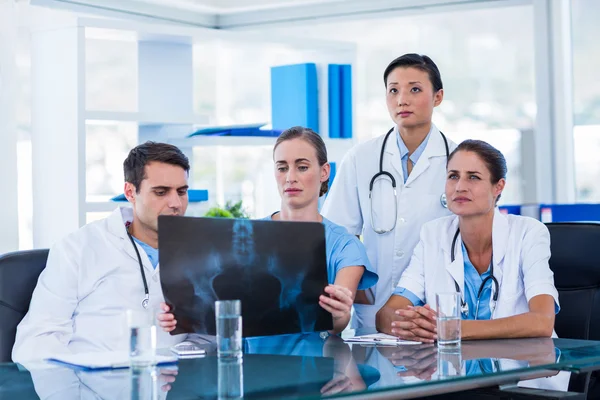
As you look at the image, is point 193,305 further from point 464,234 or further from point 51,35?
point 51,35

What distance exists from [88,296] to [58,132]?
5.36 feet

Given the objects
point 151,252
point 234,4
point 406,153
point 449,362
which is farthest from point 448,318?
point 234,4

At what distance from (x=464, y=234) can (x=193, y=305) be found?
0.97 metres

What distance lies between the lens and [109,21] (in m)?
3.94

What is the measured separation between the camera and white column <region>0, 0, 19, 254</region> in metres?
3.92

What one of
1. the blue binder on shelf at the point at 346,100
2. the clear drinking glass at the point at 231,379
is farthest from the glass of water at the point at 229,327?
the blue binder on shelf at the point at 346,100

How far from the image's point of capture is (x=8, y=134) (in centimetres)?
394

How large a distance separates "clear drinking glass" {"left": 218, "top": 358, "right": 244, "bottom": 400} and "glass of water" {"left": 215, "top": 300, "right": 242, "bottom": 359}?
2 centimetres

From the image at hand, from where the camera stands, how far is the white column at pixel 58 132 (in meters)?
3.86

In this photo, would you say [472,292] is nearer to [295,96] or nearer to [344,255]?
[344,255]

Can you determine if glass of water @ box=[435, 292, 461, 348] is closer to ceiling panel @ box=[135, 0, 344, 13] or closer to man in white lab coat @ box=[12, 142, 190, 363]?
man in white lab coat @ box=[12, 142, 190, 363]

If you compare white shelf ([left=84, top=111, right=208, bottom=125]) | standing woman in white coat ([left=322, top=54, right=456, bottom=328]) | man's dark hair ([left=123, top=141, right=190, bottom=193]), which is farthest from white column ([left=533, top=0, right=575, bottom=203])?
man's dark hair ([left=123, top=141, right=190, bottom=193])

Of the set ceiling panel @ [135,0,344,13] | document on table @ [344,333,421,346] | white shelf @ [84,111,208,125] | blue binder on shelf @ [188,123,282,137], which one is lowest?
document on table @ [344,333,421,346]

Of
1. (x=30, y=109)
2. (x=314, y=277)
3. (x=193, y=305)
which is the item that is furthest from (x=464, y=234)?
(x=30, y=109)
